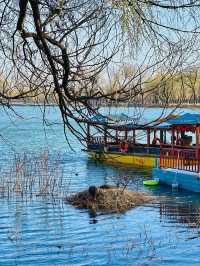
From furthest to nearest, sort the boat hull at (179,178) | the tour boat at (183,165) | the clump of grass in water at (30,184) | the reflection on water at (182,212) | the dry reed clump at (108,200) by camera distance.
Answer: the tour boat at (183,165) < the boat hull at (179,178) < the clump of grass in water at (30,184) < the dry reed clump at (108,200) < the reflection on water at (182,212)

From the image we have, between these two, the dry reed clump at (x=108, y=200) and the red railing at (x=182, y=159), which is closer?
the dry reed clump at (x=108, y=200)

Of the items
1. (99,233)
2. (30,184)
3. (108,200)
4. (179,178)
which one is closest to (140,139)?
(99,233)

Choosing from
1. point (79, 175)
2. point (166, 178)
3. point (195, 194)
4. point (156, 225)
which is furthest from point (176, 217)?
point (79, 175)

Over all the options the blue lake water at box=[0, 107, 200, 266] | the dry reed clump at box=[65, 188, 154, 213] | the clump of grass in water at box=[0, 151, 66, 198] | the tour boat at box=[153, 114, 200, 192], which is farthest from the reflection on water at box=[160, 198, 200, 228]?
the clump of grass in water at box=[0, 151, 66, 198]

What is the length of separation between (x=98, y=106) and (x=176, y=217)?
15375 mm

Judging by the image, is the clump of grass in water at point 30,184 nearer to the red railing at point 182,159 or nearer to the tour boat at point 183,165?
the tour boat at point 183,165

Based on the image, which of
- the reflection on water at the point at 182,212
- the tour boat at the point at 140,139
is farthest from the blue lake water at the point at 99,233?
the tour boat at the point at 140,139

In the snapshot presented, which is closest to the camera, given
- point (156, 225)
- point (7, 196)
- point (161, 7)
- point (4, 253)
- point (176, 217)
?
point (161, 7)

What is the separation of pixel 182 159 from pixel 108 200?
17.3ft

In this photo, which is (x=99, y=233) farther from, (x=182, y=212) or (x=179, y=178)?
(x=179, y=178)

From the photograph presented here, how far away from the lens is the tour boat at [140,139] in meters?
4.18

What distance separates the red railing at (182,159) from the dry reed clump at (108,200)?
3.06 meters

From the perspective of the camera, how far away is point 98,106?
427 centimetres

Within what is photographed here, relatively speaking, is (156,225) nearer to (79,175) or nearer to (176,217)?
(176,217)
